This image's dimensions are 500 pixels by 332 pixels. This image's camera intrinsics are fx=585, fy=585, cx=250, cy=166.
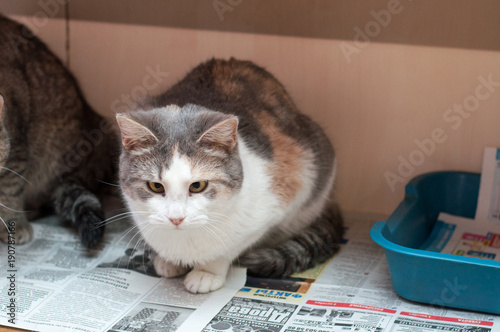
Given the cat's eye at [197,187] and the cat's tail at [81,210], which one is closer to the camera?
the cat's eye at [197,187]

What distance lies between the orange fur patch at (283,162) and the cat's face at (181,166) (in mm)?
206

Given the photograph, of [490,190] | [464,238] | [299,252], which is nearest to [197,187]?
[299,252]

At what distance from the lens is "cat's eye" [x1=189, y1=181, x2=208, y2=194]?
1.34 metres

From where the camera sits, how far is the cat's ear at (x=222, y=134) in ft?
4.35

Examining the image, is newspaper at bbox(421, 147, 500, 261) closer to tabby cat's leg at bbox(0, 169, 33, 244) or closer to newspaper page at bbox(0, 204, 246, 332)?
newspaper page at bbox(0, 204, 246, 332)

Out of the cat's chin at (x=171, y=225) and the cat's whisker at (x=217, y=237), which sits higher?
the cat's chin at (x=171, y=225)

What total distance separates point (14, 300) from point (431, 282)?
1057 millimetres

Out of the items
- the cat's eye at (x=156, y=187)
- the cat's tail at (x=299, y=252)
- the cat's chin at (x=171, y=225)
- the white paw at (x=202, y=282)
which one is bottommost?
the white paw at (x=202, y=282)

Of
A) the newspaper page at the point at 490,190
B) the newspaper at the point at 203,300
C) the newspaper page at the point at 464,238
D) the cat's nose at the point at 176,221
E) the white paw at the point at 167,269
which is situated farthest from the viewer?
the newspaper page at the point at 490,190

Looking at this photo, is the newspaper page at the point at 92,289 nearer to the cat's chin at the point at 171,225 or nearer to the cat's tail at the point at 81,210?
the cat's tail at the point at 81,210

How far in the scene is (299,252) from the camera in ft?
5.51

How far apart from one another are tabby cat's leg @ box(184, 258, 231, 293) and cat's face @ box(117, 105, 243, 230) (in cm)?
22

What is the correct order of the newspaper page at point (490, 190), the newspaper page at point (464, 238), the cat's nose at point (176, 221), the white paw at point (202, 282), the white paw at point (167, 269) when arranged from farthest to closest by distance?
the newspaper page at point (490, 190), the newspaper page at point (464, 238), the white paw at point (167, 269), the white paw at point (202, 282), the cat's nose at point (176, 221)

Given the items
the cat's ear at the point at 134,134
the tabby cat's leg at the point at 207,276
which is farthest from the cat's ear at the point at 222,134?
the tabby cat's leg at the point at 207,276
